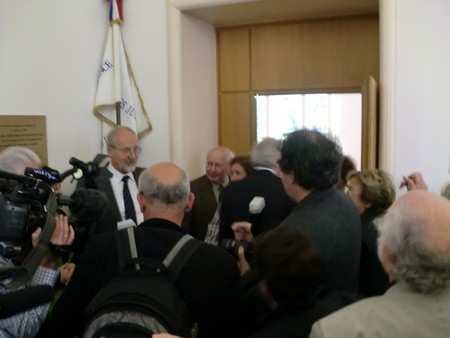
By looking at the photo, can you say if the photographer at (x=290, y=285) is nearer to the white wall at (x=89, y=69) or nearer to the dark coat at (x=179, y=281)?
the dark coat at (x=179, y=281)

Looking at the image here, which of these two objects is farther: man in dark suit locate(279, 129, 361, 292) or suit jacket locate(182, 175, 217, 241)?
suit jacket locate(182, 175, 217, 241)

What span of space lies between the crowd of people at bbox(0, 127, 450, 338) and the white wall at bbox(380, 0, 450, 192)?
3.06 ft

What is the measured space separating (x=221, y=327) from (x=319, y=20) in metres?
3.09

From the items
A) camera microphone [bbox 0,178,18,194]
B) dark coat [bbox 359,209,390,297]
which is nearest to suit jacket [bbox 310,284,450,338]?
camera microphone [bbox 0,178,18,194]

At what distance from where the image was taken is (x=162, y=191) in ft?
5.57

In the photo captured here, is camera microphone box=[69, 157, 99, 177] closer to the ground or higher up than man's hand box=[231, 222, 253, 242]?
higher up

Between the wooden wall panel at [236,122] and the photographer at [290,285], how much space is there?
3091 millimetres

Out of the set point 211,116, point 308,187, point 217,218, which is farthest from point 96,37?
point 308,187

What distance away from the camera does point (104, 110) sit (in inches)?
164

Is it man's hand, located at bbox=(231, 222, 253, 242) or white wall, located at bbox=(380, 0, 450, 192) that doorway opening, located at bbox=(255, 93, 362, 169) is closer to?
white wall, located at bbox=(380, 0, 450, 192)

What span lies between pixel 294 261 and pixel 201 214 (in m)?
2.23

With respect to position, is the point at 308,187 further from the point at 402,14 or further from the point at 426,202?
the point at 402,14

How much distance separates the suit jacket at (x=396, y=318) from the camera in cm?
110

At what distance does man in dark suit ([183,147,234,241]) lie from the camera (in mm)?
3533
